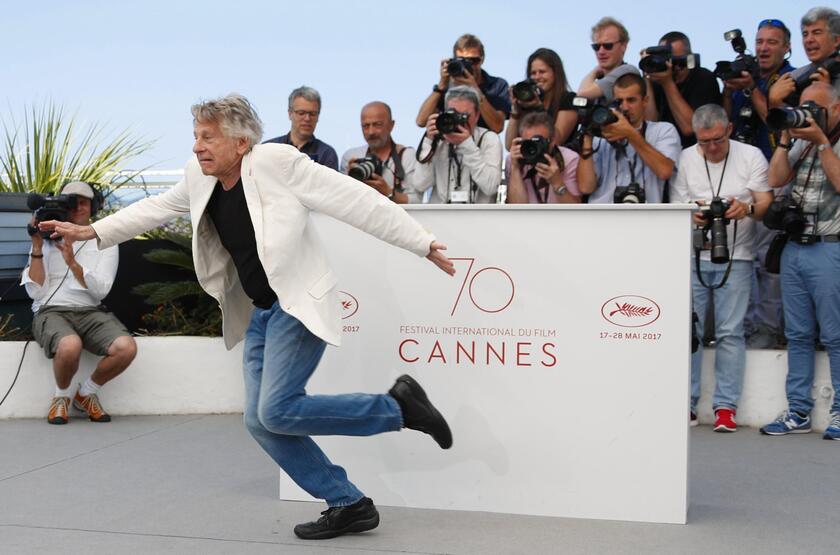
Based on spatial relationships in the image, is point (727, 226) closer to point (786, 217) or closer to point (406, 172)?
point (786, 217)

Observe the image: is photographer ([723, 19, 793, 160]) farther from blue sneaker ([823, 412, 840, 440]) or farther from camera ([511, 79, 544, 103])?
blue sneaker ([823, 412, 840, 440])

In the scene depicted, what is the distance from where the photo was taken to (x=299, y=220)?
4.11m

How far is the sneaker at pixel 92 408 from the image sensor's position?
7066 millimetres

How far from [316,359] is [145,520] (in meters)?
1.04

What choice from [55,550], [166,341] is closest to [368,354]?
[55,550]

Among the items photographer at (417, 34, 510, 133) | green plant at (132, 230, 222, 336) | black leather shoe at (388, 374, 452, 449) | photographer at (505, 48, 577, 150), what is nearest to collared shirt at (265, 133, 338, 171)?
photographer at (417, 34, 510, 133)

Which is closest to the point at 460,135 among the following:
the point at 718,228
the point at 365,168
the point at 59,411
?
the point at 365,168

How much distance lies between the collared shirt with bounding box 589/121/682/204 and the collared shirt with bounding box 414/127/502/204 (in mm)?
625

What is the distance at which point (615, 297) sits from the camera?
435 centimetres

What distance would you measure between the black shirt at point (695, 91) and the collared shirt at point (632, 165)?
1.59ft

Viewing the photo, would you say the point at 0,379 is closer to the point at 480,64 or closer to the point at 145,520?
the point at 145,520

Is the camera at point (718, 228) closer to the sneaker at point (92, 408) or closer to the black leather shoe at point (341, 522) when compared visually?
the black leather shoe at point (341, 522)

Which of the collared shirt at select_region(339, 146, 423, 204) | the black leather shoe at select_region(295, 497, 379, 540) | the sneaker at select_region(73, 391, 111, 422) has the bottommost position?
the sneaker at select_region(73, 391, 111, 422)

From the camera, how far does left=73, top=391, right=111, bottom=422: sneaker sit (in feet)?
23.2
